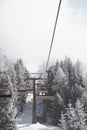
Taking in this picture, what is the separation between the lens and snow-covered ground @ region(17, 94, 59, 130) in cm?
3493

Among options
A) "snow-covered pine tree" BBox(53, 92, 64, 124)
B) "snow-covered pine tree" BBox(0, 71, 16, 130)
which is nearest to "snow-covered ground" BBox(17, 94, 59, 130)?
"snow-covered pine tree" BBox(0, 71, 16, 130)

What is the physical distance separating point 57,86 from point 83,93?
576cm

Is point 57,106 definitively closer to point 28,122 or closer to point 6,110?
point 28,122

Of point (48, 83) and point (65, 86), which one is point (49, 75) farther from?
point (65, 86)

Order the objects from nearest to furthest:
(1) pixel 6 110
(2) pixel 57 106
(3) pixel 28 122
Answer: (1) pixel 6 110
(3) pixel 28 122
(2) pixel 57 106

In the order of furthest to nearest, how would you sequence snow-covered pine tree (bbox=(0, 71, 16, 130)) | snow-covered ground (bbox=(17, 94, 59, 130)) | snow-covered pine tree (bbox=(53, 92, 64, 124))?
snow-covered pine tree (bbox=(53, 92, 64, 124)), snow-covered ground (bbox=(17, 94, 59, 130)), snow-covered pine tree (bbox=(0, 71, 16, 130))

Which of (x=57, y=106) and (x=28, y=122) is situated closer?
(x=28, y=122)

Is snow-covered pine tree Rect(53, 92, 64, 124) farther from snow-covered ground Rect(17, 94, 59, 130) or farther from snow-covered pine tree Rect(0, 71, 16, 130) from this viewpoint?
snow-covered pine tree Rect(0, 71, 16, 130)

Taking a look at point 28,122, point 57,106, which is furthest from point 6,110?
point 57,106

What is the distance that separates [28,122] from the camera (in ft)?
145

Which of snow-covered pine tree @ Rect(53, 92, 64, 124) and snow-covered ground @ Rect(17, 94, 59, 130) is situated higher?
snow-covered pine tree @ Rect(53, 92, 64, 124)

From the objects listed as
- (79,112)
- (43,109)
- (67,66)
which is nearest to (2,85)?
(79,112)

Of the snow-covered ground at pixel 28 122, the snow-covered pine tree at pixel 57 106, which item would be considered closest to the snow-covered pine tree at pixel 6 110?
the snow-covered ground at pixel 28 122

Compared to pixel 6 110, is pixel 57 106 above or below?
above
